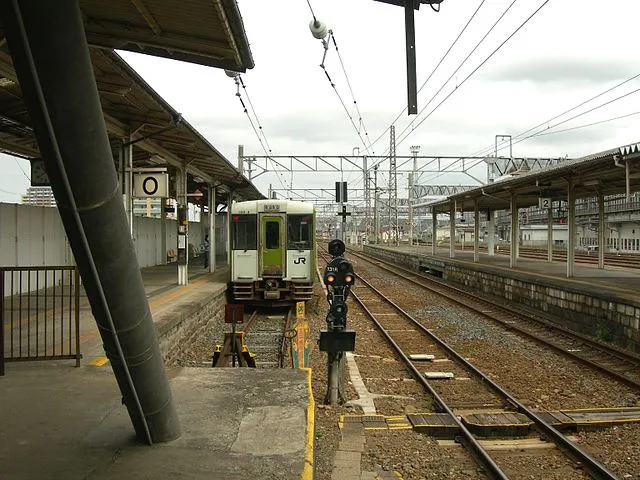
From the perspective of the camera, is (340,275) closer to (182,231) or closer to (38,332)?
(38,332)

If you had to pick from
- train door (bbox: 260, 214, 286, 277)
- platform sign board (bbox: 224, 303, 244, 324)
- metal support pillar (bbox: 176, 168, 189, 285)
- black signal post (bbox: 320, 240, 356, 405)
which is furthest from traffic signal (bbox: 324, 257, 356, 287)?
metal support pillar (bbox: 176, 168, 189, 285)

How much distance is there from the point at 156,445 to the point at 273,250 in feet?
34.4

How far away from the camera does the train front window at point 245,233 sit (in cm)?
1439

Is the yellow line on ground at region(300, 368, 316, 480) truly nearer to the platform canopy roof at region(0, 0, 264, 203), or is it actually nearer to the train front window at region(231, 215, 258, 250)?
the platform canopy roof at region(0, 0, 264, 203)

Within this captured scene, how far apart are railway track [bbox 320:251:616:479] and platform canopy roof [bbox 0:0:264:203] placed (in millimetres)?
4031

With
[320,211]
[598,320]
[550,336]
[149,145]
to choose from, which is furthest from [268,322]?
[320,211]

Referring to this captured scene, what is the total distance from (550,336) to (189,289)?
27.6ft

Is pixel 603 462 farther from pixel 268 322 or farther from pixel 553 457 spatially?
pixel 268 322

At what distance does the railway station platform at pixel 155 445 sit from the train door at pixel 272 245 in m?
7.77

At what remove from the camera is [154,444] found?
13.1 ft

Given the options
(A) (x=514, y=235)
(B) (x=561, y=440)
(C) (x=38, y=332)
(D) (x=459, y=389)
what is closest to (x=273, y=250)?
(C) (x=38, y=332)

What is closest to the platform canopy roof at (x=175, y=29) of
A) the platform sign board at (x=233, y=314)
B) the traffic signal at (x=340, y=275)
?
the traffic signal at (x=340, y=275)

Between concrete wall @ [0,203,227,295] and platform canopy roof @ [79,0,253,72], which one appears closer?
platform canopy roof @ [79,0,253,72]

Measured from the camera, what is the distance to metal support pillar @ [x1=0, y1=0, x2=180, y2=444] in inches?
108
